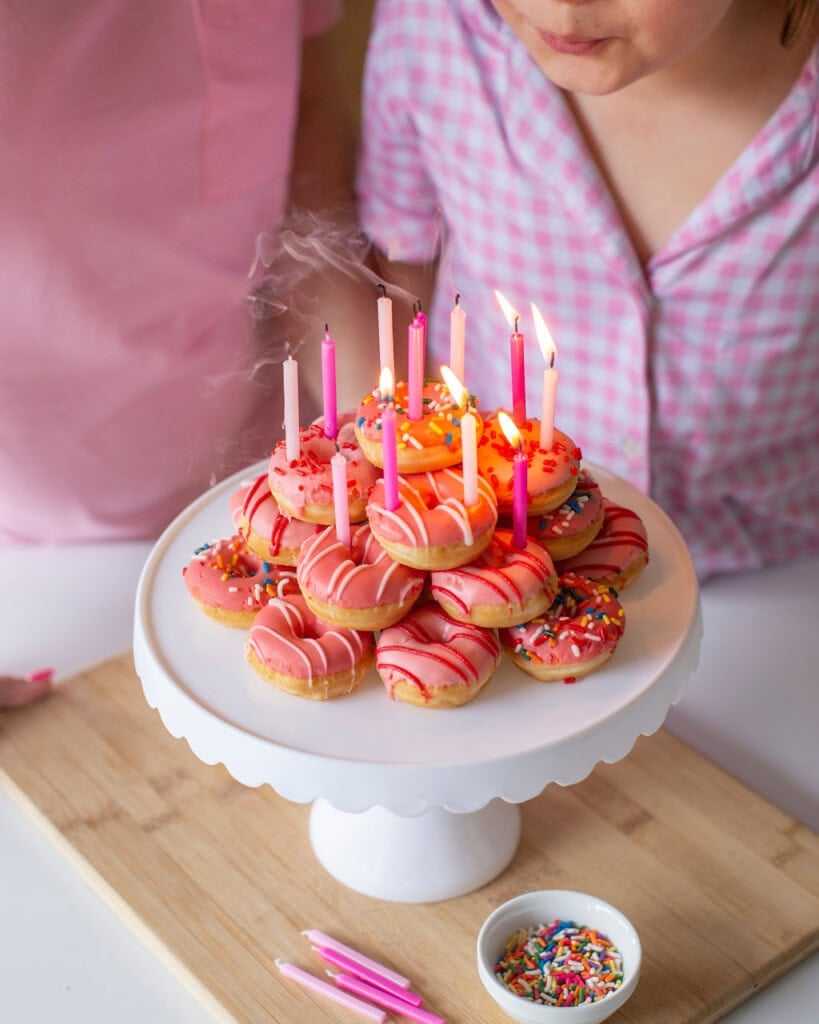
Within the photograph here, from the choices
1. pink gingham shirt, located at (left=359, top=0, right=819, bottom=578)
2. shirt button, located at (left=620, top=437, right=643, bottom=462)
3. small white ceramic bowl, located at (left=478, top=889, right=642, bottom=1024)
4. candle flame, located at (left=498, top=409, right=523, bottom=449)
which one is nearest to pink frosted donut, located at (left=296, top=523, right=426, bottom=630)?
candle flame, located at (left=498, top=409, right=523, bottom=449)

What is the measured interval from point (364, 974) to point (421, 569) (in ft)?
0.95

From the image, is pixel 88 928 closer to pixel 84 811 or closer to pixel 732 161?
pixel 84 811

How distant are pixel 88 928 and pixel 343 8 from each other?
931 mm

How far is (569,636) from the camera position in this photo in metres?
0.80

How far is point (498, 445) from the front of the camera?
878 mm

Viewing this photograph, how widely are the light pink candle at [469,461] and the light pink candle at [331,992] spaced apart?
34 cm

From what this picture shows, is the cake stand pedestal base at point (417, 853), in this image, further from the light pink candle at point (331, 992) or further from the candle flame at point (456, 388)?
the candle flame at point (456, 388)

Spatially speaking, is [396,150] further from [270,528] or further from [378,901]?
[378,901]

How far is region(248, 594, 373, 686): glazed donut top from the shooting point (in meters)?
0.79

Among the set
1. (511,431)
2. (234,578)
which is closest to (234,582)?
(234,578)

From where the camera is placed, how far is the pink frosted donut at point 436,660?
2.57 feet

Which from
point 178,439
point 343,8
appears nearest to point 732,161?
point 343,8

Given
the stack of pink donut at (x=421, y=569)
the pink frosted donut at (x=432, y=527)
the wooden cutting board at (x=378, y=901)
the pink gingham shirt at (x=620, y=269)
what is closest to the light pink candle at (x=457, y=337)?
the stack of pink donut at (x=421, y=569)

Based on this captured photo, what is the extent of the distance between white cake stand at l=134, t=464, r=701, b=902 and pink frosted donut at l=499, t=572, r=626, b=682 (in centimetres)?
2
